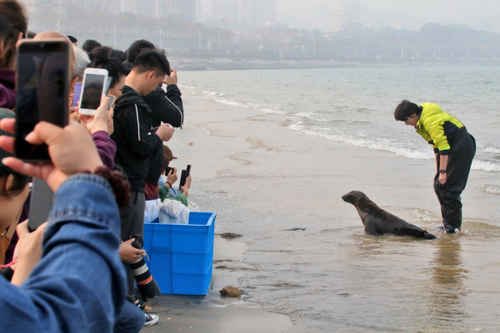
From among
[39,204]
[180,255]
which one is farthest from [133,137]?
[39,204]

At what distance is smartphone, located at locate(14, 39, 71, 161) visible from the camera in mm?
1123

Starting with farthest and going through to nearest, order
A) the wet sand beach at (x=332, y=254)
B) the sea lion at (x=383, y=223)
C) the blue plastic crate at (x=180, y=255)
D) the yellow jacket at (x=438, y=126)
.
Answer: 1. the yellow jacket at (x=438, y=126)
2. the sea lion at (x=383, y=223)
3. the wet sand beach at (x=332, y=254)
4. the blue plastic crate at (x=180, y=255)

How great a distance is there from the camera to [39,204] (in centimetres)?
186

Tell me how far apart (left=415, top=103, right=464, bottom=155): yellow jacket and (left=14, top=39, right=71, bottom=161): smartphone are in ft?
22.3

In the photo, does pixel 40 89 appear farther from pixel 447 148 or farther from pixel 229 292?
pixel 447 148

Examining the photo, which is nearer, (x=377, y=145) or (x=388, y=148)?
(x=388, y=148)

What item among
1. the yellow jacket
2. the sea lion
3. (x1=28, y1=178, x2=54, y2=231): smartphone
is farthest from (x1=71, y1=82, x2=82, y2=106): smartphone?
the yellow jacket

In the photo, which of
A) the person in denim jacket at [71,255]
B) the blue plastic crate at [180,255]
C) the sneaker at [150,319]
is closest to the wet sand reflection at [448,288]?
the blue plastic crate at [180,255]

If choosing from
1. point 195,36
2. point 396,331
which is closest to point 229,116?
point 396,331

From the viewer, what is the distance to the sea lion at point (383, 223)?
7.40 m

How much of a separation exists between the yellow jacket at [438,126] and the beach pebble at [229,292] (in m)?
3.62

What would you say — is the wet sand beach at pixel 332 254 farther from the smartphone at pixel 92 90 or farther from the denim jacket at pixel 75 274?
the denim jacket at pixel 75 274

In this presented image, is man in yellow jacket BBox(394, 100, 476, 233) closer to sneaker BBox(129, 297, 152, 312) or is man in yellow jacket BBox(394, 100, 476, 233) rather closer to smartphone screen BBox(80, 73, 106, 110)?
sneaker BBox(129, 297, 152, 312)

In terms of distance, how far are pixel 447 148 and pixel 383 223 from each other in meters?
1.14
